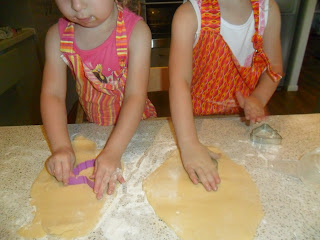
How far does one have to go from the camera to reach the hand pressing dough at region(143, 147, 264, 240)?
41cm

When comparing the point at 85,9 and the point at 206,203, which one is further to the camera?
the point at 85,9

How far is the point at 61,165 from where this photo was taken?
53cm

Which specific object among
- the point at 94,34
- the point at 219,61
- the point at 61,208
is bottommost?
the point at 61,208

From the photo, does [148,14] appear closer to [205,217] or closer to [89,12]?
[89,12]

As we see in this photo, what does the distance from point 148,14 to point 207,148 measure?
1928 millimetres

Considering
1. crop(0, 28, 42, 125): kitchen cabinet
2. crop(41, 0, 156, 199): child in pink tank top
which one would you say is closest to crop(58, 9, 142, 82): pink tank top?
crop(41, 0, 156, 199): child in pink tank top

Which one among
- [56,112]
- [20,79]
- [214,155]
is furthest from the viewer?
[20,79]

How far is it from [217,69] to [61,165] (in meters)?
0.62

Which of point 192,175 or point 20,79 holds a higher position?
point 192,175

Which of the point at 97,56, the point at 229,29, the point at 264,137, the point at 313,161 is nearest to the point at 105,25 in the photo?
the point at 97,56

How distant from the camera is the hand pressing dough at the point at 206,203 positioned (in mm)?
410

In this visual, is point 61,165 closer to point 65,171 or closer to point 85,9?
point 65,171

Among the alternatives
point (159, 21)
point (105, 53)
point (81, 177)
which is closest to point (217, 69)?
point (105, 53)

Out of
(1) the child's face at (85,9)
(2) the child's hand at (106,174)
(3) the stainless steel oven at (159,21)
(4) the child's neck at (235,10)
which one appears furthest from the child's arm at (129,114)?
(3) the stainless steel oven at (159,21)
